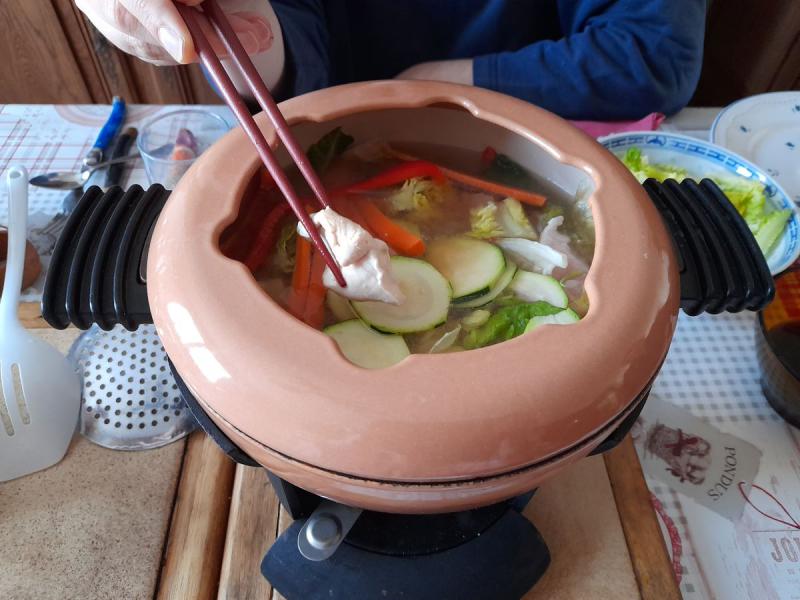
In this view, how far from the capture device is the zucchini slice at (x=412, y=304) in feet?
1.84

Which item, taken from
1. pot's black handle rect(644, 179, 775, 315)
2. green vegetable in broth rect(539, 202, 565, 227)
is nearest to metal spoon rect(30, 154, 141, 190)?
green vegetable in broth rect(539, 202, 565, 227)

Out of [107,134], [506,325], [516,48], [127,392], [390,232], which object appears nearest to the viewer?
[506,325]

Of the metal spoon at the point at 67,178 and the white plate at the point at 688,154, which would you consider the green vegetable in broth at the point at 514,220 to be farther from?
the metal spoon at the point at 67,178

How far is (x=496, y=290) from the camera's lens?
61 cm

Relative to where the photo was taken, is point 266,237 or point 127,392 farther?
point 127,392

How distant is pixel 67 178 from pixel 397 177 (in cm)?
73

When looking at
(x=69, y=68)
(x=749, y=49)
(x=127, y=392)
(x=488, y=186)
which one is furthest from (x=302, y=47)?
(x=749, y=49)

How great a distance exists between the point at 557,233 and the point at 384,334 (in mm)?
233

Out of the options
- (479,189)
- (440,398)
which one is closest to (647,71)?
(479,189)

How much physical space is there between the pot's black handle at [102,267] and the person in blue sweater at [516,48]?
453 mm

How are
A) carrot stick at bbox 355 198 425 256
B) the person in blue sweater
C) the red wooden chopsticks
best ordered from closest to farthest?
the red wooden chopsticks → carrot stick at bbox 355 198 425 256 → the person in blue sweater

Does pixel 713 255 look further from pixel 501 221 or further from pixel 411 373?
pixel 411 373

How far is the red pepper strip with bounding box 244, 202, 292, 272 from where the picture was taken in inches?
23.9

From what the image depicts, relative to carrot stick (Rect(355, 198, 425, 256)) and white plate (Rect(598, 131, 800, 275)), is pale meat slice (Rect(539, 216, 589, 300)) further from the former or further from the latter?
white plate (Rect(598, 131, 800, 275))
